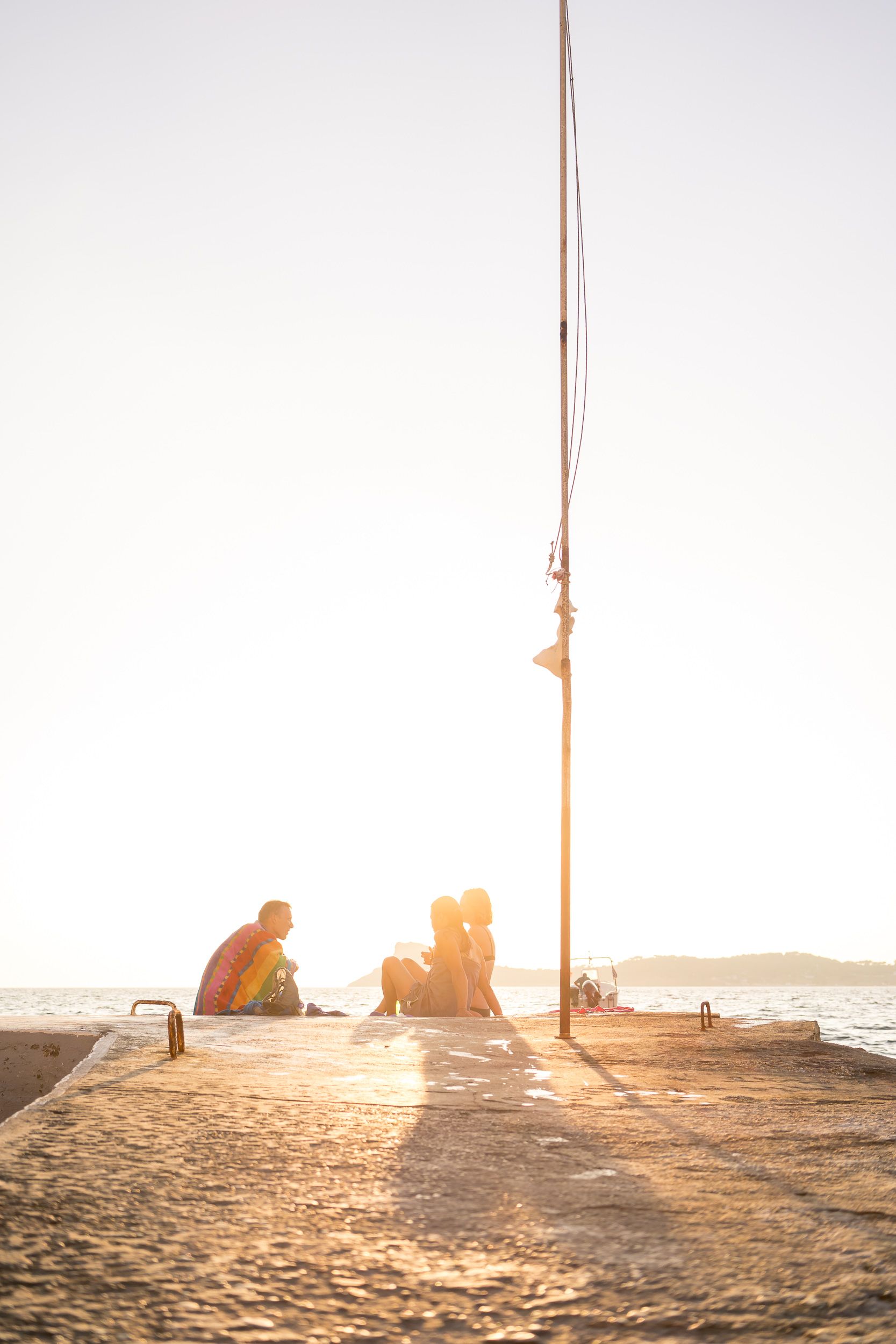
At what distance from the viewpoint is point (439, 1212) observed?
182cm

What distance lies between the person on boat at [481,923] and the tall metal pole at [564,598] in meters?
2.91

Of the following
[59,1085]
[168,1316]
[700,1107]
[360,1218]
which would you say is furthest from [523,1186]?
[59,1085]

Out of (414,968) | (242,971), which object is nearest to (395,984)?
(414,968)

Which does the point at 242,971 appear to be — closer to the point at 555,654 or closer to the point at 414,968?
the point at 414,968

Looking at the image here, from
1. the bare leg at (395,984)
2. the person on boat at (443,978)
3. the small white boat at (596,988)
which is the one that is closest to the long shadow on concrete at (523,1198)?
the person on boat at (443,978)

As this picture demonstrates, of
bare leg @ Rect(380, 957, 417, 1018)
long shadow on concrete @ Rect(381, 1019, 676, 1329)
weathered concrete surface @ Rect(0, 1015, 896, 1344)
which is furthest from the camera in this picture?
bare leg @ Rect(380, 957, 417, 1018)

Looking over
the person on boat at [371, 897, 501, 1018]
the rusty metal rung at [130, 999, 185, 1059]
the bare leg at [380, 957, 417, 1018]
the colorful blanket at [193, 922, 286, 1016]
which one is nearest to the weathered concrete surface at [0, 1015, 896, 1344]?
the rusty metal rung at [130, 999, 185, 1059]

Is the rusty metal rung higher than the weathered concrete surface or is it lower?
lower

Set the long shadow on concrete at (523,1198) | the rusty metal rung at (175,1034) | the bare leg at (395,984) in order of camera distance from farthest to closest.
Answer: the bare leg at (395,984)
the rusty metal rung at (175,1034)
the long shadow on concrete at (523,1198)

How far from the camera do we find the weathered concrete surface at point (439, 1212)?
1325mm

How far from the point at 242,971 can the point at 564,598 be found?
4.23m

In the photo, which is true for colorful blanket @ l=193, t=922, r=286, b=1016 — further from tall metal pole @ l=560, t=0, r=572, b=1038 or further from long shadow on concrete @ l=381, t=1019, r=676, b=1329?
long shadow on concrete @ l=381, t=1019, r=676, b=1329

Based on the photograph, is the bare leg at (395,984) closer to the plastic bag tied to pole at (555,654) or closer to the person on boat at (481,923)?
the person on boat at (481,923)

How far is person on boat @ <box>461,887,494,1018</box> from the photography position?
965 cm
